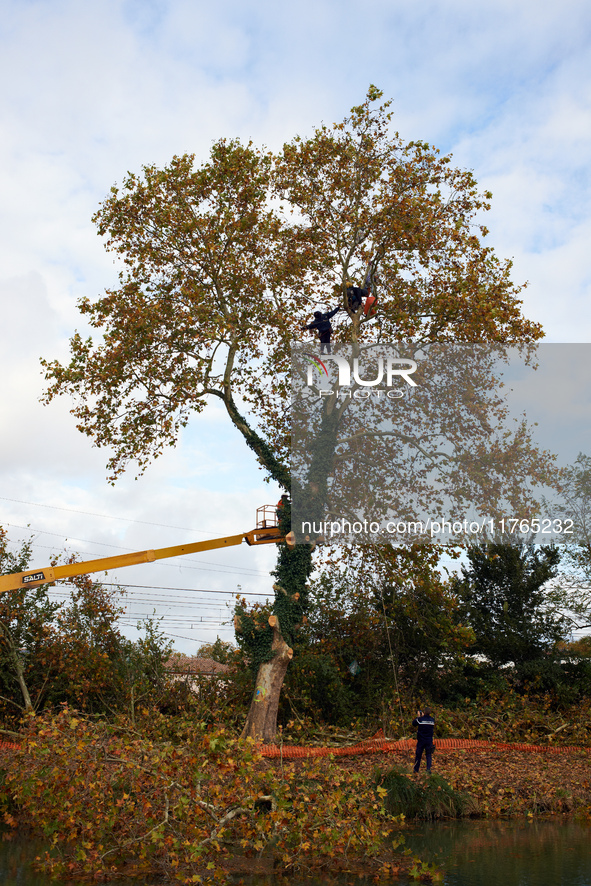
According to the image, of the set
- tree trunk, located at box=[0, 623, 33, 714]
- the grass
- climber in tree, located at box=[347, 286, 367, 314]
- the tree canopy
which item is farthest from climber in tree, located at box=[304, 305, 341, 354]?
the grass

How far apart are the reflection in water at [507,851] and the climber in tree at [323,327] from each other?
13545mm

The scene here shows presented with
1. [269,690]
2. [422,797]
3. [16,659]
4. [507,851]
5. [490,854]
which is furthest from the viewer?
[16,659]

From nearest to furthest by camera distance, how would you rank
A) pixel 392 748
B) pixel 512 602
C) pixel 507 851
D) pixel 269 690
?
pixel 507 851 < pixel 392 748 < pixel 269 690 < pixel 512 602

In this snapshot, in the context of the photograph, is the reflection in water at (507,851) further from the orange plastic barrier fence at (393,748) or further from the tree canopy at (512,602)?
the tree canopy at (512,602)

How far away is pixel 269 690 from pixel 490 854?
10036 mm

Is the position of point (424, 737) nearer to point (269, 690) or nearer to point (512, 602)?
point (269, 690)

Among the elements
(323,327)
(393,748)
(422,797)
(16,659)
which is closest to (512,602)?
(393,748)

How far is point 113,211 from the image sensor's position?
74.1ft

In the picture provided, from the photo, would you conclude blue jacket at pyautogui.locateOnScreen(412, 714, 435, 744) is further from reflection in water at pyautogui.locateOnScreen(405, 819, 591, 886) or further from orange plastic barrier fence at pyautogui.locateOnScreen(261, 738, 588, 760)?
orange plastic barrier fence at pyautogui.locateOnScreen(261, 738, 588, 760)

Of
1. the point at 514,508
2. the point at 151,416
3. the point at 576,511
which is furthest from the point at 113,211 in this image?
the point at 576,511

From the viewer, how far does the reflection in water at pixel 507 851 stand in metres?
8.77

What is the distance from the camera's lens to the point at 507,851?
34.7 feet

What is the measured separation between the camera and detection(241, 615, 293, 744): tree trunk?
1953 cm

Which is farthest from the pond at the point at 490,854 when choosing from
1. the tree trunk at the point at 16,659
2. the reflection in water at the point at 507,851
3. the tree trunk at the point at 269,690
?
the tree trunk at the point at 16,659
